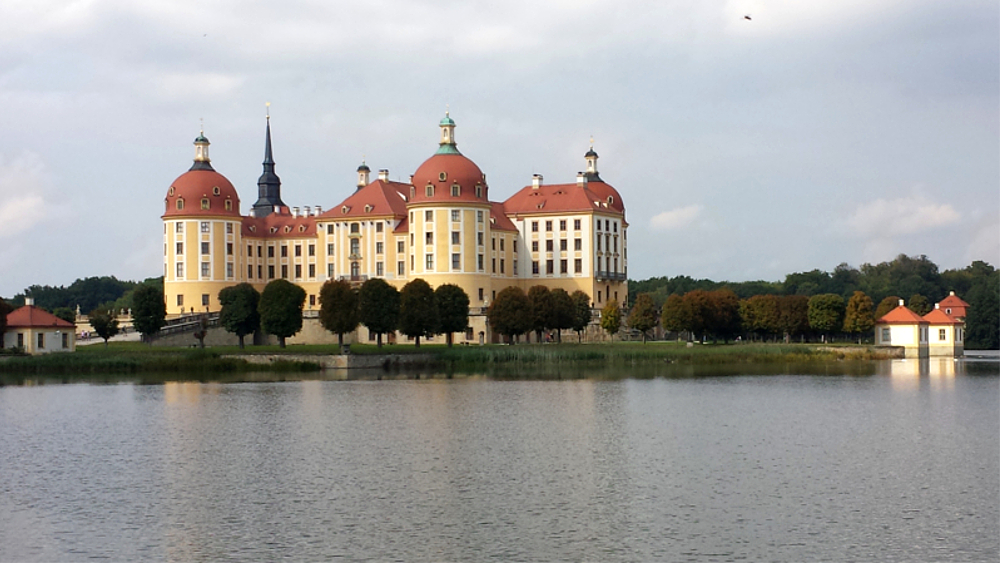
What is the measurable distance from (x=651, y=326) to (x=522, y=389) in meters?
37.9

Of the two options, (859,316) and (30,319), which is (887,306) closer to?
(859,316)

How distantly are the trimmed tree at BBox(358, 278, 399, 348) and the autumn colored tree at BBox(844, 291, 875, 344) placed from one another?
111 feet

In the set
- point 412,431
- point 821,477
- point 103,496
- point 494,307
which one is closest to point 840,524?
point 821,477

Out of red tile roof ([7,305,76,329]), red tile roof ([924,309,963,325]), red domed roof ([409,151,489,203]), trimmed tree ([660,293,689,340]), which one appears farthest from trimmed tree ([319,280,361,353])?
red tile roof ([924,309,963,325])

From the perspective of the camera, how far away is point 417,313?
76938 mm

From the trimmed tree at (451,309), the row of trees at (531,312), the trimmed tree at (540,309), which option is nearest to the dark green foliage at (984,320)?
the row of trees at (531,312)

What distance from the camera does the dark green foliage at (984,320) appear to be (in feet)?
347

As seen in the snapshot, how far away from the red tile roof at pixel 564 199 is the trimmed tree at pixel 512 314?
1928 cm

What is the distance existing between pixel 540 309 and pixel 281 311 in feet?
55.6

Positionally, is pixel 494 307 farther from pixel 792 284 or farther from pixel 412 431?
pixel 792 284

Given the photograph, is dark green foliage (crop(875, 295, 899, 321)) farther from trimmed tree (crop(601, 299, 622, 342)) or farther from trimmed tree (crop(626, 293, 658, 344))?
trimmed tree (crop(601, 299, 622, 342))

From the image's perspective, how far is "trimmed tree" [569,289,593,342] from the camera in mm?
88062

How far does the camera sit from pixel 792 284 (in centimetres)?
14250

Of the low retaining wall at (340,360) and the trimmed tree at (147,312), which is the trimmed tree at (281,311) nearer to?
the trimmed tree at (147,312)
